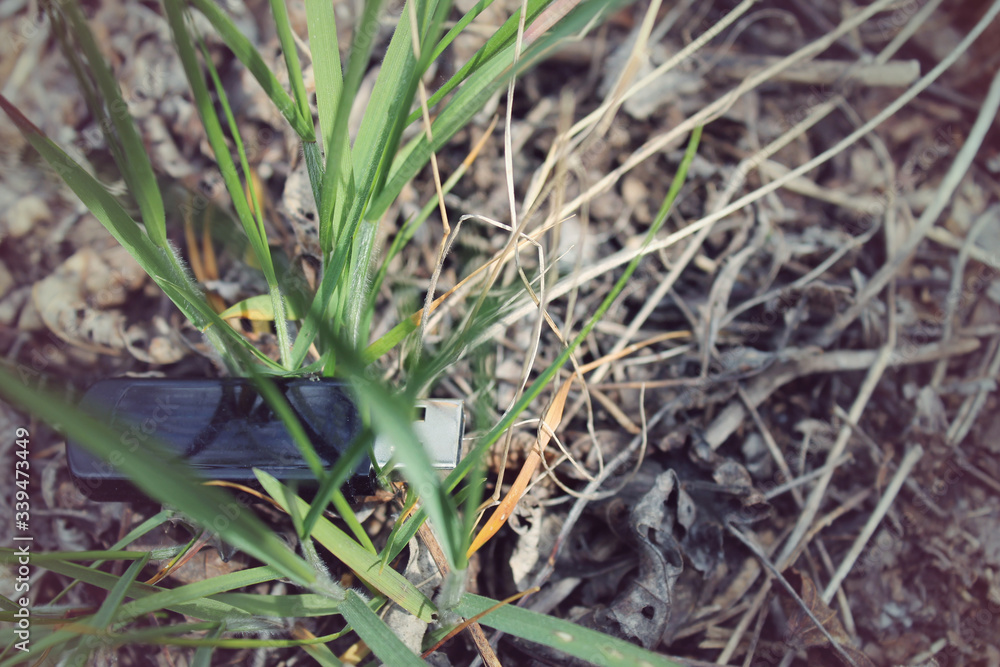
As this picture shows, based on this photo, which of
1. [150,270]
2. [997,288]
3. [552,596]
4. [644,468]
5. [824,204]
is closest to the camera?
[150,270]

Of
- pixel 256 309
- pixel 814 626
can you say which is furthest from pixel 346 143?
pixel 814 626

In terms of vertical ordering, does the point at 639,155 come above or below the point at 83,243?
below

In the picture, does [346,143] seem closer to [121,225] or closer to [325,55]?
[325,55]

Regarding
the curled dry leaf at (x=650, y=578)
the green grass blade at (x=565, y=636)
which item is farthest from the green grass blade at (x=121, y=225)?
the curled dry leaf at (x=650, y=578)

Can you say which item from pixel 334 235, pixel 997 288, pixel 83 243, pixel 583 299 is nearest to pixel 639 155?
pixel 583 299

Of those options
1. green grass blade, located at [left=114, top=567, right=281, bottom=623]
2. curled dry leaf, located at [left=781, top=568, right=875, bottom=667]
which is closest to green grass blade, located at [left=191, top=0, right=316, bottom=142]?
green grass blade, located at [left=114, top=567, right=281, bottom=623]

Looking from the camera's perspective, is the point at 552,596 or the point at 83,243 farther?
the point at 83,243

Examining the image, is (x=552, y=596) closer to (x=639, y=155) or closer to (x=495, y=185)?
(x=639, y=155)
